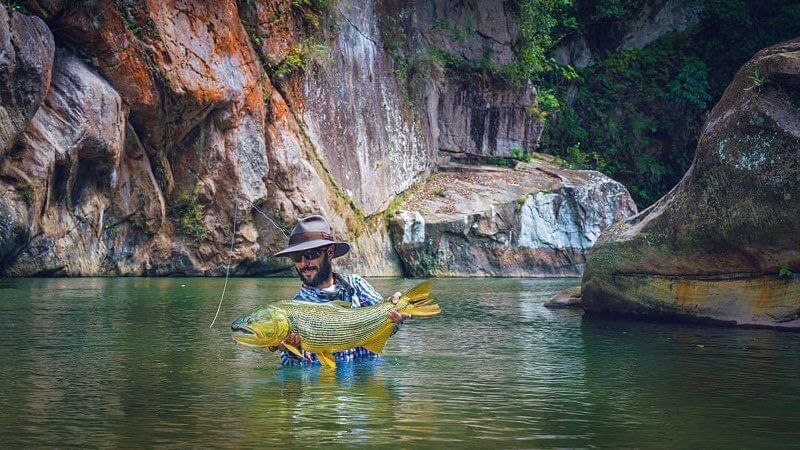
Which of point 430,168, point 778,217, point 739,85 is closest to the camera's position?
point 778,217

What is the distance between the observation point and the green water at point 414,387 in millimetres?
5930

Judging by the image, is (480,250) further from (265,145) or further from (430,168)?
(265,145)

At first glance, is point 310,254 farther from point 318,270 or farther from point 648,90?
point 648,90

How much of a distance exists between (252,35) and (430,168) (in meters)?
8.80

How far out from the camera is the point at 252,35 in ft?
83.9

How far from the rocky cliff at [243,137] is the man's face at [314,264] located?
1142 cm

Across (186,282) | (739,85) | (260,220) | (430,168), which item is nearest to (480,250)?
(430,168)

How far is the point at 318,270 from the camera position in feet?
27.6

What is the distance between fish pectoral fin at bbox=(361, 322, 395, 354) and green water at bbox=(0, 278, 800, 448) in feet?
0.84

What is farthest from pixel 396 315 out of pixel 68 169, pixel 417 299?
pixel 68 169

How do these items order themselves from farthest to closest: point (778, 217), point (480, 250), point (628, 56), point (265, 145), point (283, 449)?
point (628, 56)
point (480, 250)
point (265, 145)
point (778, 217)
point (283, 449)

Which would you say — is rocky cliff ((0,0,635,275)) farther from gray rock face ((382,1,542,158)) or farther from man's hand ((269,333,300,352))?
man's hand ((269,333,300,352))

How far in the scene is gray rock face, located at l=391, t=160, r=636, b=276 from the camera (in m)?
28.4

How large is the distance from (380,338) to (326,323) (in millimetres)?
536
